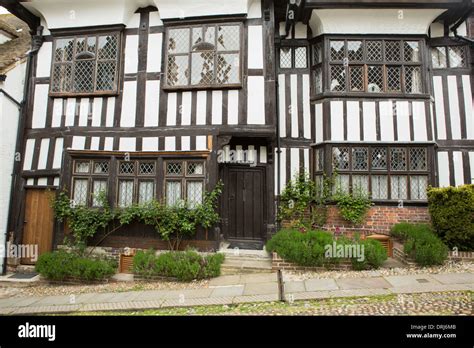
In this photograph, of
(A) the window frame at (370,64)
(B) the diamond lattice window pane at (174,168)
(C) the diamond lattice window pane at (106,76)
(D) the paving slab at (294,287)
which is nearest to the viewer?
(D) the paving slab at (294,287)

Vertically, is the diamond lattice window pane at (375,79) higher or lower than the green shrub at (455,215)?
higher

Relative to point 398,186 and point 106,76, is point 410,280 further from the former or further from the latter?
point 106,76

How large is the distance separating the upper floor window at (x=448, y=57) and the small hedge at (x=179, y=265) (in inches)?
342

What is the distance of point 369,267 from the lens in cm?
644

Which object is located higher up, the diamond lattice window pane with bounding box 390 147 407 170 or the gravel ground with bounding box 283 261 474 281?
the diamond lattice window pane with bounding box 390 147 407 170

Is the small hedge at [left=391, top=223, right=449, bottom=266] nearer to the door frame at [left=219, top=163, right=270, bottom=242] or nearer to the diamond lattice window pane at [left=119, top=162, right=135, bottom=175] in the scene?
the door frame at [left=219, top=163, right=270, bottom=242]

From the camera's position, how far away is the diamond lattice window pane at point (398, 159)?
26.4 ft

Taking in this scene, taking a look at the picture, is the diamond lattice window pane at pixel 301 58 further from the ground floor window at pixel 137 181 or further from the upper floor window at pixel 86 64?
the upper floor window at pixel 86 64

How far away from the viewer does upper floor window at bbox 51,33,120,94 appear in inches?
330

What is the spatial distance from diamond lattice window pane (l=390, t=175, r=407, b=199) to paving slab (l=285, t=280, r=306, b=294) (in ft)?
13.0

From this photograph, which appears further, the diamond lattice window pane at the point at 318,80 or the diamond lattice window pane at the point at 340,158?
the diamond lattice window pane at the point at 318,80

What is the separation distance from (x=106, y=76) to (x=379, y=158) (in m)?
8.09

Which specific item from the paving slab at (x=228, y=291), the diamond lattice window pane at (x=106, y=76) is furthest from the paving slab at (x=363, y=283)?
the diamond lattice window pane at (x=106, y=76)

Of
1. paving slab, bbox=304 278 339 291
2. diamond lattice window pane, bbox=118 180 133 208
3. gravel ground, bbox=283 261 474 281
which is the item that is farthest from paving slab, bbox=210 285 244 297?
diamond lattice window pane, bbox=118 180 133 208
